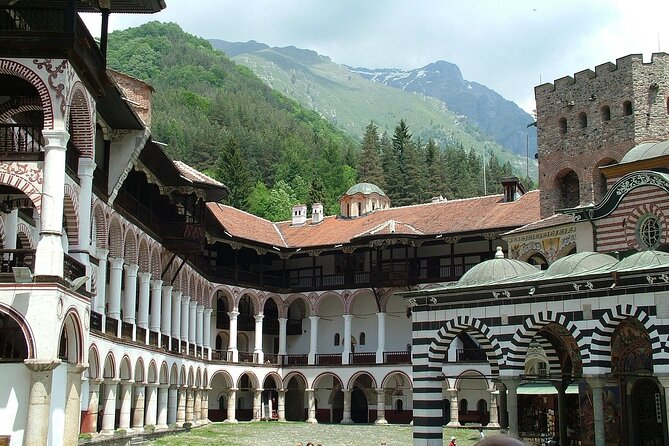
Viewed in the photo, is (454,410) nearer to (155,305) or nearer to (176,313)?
(176,313)

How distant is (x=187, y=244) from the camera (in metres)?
36.5

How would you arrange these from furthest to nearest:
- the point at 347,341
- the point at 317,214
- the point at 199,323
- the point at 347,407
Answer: the point at 317,214
the point at 347,341
the point at 347,407
the point at 199,323

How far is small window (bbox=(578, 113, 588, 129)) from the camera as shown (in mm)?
35250

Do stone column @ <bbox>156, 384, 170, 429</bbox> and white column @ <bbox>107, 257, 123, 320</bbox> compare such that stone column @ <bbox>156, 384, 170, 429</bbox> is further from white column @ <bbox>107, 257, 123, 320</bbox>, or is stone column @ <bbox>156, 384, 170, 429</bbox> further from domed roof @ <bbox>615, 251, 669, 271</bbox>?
domed roof @ <bbox>615, 251, 669, 271</bbox>

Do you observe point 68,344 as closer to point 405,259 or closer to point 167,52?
point 405,259

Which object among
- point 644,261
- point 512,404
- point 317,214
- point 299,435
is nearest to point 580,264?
point 644,261

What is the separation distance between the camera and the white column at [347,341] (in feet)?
165

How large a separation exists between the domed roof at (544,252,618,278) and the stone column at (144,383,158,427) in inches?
750

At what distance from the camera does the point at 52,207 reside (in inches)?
728

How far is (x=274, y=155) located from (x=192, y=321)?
58.3 metres

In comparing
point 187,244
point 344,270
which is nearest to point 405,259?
point 344,270

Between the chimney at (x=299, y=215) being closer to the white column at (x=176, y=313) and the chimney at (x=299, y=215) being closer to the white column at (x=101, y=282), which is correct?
the white column at (x=176, y=313)

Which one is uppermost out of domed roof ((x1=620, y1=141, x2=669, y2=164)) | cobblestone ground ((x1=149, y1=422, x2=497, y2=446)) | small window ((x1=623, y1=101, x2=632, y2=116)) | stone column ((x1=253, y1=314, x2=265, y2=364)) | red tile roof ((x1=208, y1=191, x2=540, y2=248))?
small window ((x1=623, y1=101, x2=632, y2=116))

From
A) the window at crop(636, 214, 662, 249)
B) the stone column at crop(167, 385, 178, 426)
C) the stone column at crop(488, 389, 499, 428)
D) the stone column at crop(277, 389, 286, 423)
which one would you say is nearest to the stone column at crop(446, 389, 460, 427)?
the stone column at crop(488, 389, 499, 428)
